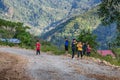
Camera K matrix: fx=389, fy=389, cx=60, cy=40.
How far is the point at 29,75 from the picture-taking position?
24.9 metres

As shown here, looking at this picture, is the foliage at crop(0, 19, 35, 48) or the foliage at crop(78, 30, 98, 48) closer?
the foliage at crop(78, 30, 98, 48)

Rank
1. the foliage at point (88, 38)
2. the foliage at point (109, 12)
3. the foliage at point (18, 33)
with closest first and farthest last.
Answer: the foliage at point (109, 12), the foliage at point (88, 38), the foliage at point (18, 33)

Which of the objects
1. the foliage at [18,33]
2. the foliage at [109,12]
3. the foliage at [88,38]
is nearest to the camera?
the foliage at [109,12]

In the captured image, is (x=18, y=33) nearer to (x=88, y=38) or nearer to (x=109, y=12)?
(x=88, y=38)

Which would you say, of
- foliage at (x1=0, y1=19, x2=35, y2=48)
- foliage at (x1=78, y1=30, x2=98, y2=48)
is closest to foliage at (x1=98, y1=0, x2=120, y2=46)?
foliage at (x1=0, y1=19, x2=35, y2=48)

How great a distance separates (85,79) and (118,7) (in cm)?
508

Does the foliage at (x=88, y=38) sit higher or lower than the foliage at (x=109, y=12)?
lower

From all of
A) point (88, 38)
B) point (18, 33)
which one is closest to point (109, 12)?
point (88, 38)

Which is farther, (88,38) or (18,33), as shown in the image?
(18,33)

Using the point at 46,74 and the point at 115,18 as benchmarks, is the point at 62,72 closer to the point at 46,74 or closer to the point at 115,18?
the point at 46,74

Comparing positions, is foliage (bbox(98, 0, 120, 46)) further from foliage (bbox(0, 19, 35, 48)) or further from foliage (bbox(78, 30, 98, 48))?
foliage (bbox(78, 30, 98, 48))

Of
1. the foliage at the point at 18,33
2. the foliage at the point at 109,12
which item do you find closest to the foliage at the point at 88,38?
the foliage at the point at 18,33

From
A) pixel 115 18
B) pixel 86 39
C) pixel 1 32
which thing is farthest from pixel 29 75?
pixel 1 32

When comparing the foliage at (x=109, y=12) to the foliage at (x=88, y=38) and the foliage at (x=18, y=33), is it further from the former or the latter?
the foliage at (x=88, y=38)
